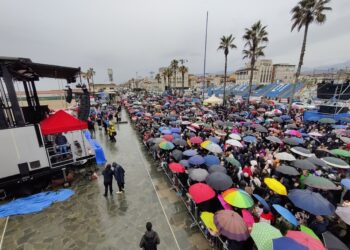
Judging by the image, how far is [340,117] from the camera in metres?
17.9

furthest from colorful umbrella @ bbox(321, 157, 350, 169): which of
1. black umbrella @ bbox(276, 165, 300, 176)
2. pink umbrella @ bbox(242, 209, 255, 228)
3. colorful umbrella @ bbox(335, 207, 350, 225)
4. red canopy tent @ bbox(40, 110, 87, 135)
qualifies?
red canopy tent @ bbox(40, 110, 87, 135)

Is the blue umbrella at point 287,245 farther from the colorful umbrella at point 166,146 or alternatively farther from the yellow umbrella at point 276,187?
the colorful umbrella at point 166,146

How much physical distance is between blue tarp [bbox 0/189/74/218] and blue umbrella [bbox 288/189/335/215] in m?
9.11

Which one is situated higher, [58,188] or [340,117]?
[340,117]

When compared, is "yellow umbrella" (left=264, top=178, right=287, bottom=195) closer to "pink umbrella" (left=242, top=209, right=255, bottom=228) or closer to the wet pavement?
"pink umbrella" (left=242, top=209, right=255, bottom=228)

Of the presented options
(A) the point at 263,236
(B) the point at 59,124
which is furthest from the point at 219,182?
(B) the point at 59,124

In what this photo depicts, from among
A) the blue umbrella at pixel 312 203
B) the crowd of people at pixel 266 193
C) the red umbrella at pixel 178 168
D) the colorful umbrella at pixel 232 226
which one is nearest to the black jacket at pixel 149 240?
the crowd of people at pixel 266 193

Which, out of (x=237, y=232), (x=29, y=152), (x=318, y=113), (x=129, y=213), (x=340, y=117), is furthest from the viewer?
(x=318, y=113)

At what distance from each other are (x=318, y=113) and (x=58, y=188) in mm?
24220

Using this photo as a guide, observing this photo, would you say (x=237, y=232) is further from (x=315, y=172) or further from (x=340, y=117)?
(x=340, y=117)

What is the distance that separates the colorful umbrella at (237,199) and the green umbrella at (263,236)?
89 cm

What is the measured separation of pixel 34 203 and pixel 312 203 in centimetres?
1034

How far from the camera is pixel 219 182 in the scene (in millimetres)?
5945

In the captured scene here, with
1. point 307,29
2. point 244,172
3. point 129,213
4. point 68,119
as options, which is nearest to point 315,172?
point 244,172
